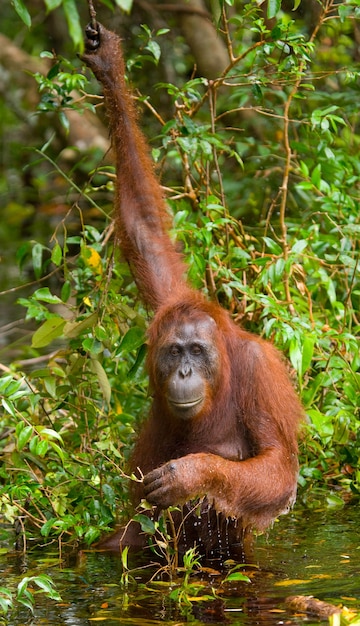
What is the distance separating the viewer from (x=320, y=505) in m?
5.90

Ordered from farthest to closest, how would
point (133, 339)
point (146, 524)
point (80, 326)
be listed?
point (80, 326)
point (133, 339)
point (146, 524)

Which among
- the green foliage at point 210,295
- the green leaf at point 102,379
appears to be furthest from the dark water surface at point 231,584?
the green leaf at point 102,379

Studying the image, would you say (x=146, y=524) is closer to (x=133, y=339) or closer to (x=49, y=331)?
(x=133, y=339)

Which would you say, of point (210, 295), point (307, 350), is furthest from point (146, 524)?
point (210, 295)

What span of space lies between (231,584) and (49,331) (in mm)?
1748

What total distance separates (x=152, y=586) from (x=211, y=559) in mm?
637

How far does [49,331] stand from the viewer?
5641 mm

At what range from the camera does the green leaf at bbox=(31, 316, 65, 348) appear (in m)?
5.61

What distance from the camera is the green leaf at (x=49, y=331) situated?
561 centimetres

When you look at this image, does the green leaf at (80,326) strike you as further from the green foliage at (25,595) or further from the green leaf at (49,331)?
the green foliage at (25,595)

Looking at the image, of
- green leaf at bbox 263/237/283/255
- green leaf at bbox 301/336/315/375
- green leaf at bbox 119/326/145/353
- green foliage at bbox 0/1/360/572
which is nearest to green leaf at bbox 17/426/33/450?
green foliage at bbox 0/1/360/572

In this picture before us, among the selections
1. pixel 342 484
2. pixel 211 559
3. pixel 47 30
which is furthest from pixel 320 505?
pixel 47 30

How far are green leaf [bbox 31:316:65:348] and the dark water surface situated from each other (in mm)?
1072

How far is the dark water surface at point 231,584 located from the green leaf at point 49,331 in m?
1.07
